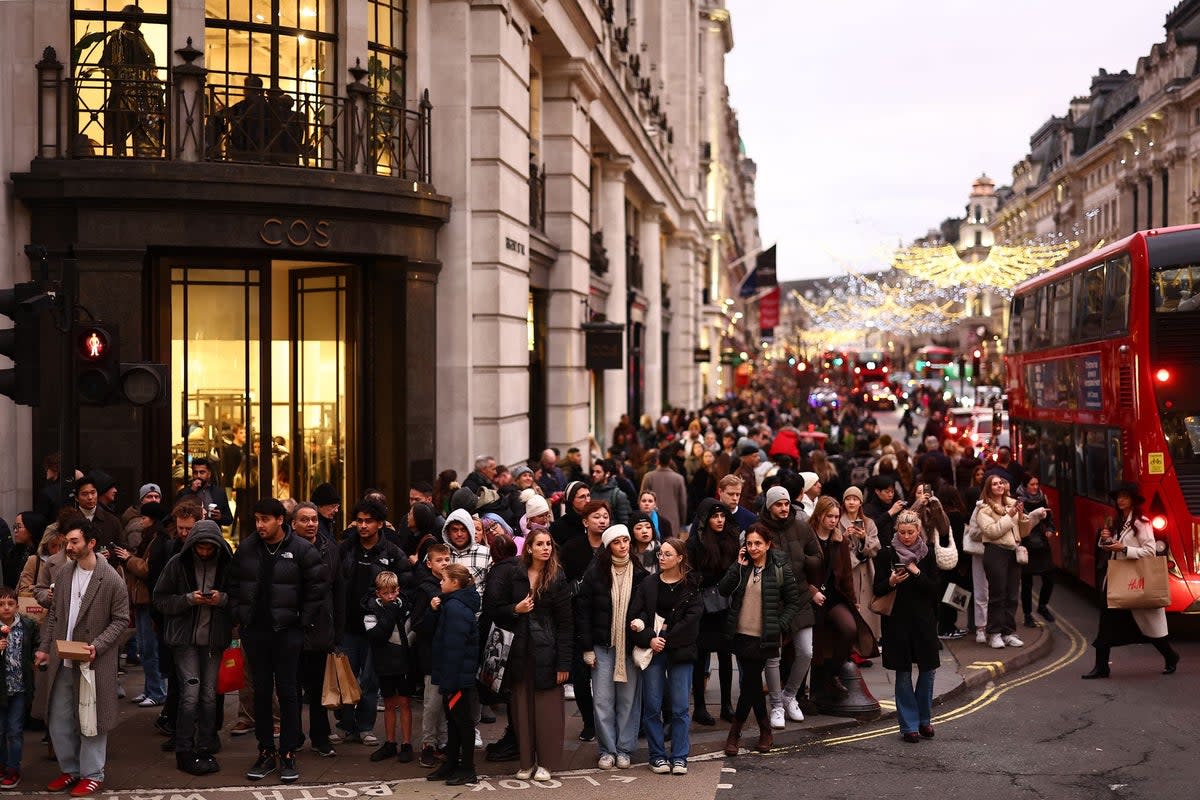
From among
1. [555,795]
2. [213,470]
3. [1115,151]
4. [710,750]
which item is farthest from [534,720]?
[1115,151]

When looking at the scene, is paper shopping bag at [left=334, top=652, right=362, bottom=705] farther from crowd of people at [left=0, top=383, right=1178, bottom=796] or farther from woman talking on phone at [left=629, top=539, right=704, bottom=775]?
woman talking on phone at [left=629, top=539, right=704, bottom=775]

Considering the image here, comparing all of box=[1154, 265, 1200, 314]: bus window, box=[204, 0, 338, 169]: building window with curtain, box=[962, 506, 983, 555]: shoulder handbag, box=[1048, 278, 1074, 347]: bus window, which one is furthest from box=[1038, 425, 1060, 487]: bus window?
box=[204, 0, 338, 169]: building window with curtain

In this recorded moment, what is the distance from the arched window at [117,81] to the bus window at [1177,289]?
10098mm

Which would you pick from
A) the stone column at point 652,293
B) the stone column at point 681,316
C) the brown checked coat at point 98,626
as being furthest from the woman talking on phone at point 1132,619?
the stone column at point 681,316

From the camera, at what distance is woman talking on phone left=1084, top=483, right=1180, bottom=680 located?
13711 millimetres

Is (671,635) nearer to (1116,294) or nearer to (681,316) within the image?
(1116,294)

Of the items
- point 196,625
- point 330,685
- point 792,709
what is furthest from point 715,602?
point 196,625

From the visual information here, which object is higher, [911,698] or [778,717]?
[911,698]

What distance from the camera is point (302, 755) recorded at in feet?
35.2

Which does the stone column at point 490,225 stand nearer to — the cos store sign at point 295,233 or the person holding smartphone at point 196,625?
the cos store sign at point 295,233

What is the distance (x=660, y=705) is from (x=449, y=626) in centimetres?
155

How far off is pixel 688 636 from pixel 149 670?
178 inches

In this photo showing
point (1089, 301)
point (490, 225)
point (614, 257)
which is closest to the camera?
point (1089, 301)

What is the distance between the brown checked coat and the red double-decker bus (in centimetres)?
915
